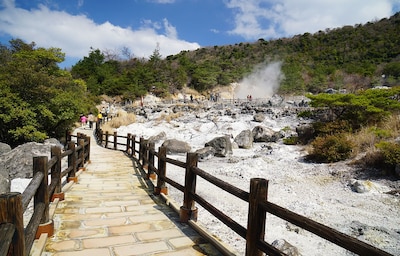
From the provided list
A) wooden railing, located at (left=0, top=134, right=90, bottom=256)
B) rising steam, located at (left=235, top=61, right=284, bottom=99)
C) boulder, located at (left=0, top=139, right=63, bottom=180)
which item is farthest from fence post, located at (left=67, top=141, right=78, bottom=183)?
rising steam, located at (left=235, top=61, right=284, bottom=99)

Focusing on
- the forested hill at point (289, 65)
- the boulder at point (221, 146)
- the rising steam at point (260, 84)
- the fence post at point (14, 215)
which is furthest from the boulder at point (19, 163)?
the rising steam at point (260, 84)

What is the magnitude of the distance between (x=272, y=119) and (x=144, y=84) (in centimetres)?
2860

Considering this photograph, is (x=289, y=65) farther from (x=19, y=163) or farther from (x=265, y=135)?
(x=19, y=163)

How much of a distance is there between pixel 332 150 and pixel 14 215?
11634 millimetres

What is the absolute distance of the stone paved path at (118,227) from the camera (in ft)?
11.1

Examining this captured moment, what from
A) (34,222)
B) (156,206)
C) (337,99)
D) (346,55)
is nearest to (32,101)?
(156,206)

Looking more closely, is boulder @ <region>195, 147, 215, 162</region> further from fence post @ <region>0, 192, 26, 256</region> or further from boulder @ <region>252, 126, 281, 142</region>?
fence post @ <region>0, 192, 26, 256</region>

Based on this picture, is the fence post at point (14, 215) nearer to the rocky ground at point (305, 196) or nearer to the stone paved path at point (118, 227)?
the stone paved path at point (118, 227)

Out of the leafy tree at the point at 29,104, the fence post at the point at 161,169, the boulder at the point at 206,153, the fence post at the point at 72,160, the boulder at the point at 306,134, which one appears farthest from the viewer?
the boulder at the point at 306,134

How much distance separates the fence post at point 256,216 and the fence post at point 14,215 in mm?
2095

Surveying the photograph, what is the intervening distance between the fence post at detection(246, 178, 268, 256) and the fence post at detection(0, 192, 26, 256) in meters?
2.10

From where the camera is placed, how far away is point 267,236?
213 inches

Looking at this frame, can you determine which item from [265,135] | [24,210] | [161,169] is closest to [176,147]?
[265,135]

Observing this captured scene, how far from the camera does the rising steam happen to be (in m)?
58.7
